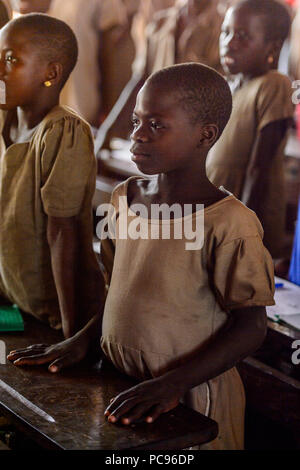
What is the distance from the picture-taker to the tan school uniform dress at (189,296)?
1.70 meters

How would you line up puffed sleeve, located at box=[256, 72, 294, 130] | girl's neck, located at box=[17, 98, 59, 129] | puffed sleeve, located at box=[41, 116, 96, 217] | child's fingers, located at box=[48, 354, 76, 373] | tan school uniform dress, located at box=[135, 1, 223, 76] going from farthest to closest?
tan school uniform dress, located at box=[135, 1, 223, 76]
puffed sleeve, located at box=[256, 72, 294, 130]
girl's neck, located at box=[17, 98, 59, 129]
puffed sleeve, located at box=[41, 116, 96, 217]
child's fingers, located at box=[48, 354, 76, 373]

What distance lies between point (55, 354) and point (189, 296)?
1.28ft

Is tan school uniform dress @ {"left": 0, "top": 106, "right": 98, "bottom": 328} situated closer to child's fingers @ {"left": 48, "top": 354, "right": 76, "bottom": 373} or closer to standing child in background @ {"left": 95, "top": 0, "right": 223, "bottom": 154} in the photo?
child's fingers @ {"left": 48, "top": 354, "right": 76, "bottom": 373}

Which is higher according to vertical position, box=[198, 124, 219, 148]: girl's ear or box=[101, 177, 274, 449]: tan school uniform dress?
box=[198, 124, 219, 148]: girl's ear

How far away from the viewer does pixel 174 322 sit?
5.83 feet

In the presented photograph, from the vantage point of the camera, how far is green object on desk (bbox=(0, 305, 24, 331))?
2.17 m

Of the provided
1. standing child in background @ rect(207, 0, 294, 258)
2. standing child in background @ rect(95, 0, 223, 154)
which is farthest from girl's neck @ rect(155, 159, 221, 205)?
standing child in background @ rect(95, 0, 223, 154)

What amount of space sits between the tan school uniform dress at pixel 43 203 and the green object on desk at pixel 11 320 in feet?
0.19

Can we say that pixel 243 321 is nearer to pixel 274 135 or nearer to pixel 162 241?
pixel 162 241

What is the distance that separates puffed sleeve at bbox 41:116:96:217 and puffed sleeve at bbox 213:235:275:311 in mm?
560

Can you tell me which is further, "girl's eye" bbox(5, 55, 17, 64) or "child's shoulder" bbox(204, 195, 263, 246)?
"girl's eye" bbox(5, 55, 17, 64)

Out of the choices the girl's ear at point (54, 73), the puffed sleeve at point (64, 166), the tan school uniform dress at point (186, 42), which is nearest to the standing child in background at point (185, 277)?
the puffed sleeve at point (64, 166)

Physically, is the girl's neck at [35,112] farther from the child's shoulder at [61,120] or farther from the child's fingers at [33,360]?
the child's fingers at [33,360]

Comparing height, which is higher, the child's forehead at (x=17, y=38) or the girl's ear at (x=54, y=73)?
the child's forehead at (x=17, y=38)
